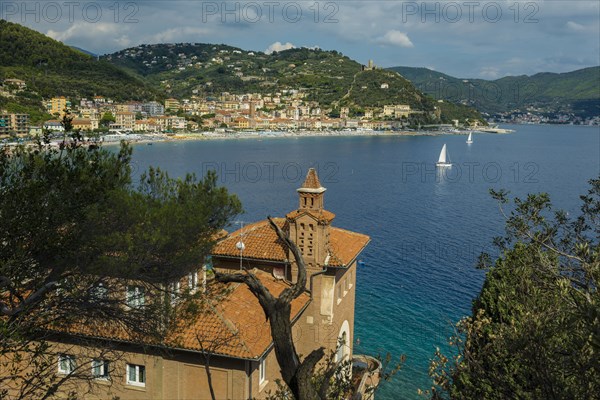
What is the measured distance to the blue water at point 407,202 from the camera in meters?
29.5

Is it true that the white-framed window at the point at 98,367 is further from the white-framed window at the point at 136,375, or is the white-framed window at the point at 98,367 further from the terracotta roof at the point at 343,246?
the terracotta roof at the point at 343,246

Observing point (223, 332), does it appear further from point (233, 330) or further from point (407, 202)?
point (407, 202)

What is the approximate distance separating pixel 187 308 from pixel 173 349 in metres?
2.52

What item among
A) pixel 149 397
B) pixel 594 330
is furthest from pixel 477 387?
pixel 149 397

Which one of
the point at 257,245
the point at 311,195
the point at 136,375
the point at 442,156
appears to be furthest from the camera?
the point at 442,156

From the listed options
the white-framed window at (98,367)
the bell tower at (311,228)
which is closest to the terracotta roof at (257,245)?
the bell tower at (311,228)

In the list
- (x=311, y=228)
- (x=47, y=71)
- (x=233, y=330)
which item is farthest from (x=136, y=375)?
(x=47, y=71)

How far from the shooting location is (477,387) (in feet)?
32.1

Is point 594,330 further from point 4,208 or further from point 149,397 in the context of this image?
point 149,397

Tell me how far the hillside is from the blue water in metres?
38.9

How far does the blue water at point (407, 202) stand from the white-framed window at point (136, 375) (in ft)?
40.6

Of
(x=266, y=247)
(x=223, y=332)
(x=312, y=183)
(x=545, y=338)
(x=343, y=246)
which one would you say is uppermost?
(x=312, y=183)

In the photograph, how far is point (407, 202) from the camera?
68250 mm

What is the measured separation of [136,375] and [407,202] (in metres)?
58.4
